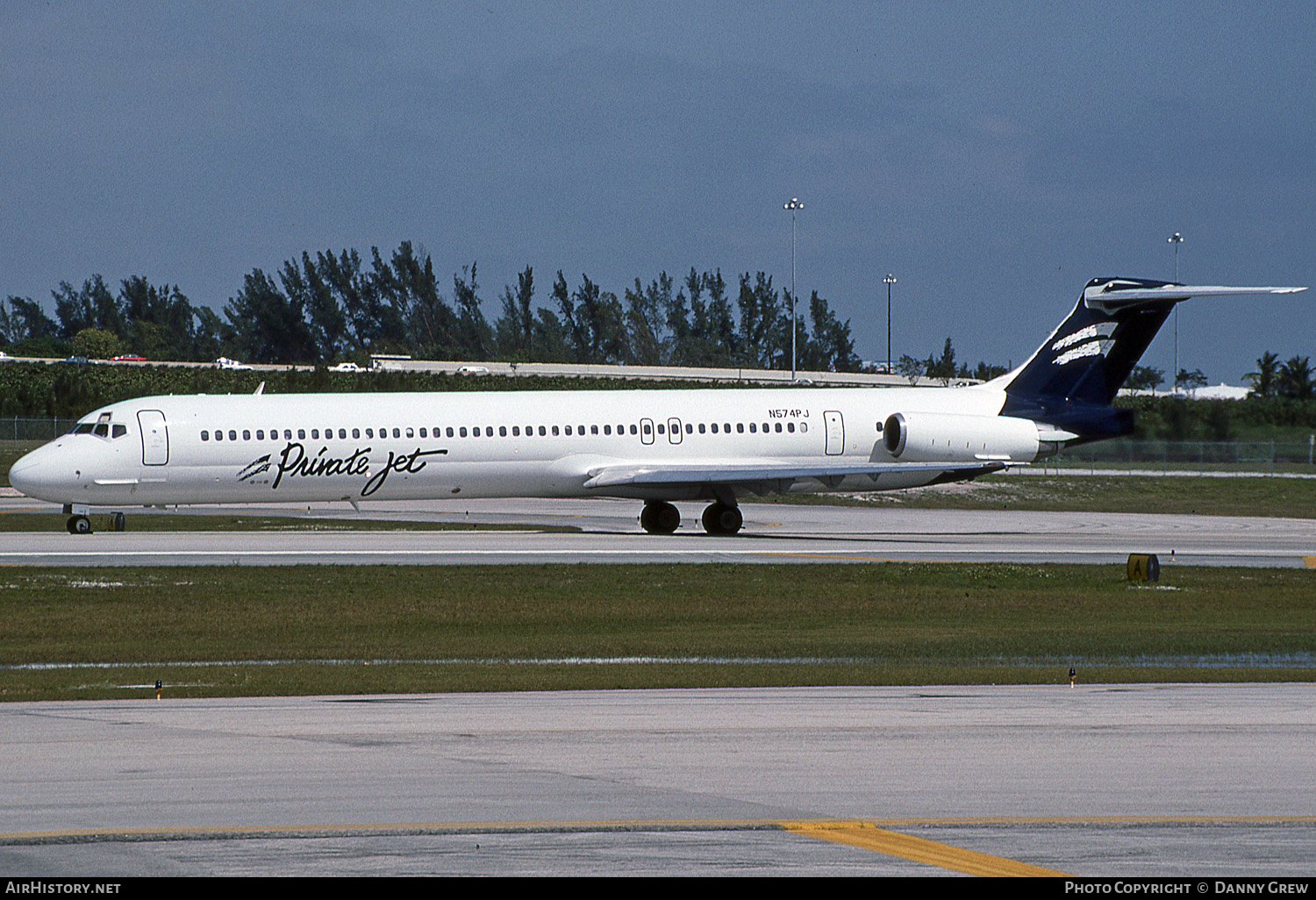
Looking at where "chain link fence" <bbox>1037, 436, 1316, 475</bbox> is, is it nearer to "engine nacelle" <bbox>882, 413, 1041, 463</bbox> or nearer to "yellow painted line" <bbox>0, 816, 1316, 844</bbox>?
"engine nacelle" <bbox>882, 413, 1041, 463</bbox>

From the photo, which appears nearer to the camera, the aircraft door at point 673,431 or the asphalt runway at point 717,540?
the asphalt runway at point 717,540

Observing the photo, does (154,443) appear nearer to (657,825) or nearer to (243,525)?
(243,525)

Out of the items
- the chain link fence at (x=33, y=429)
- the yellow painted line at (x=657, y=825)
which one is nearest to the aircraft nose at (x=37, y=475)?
the yellow painted line at (x=657, y=825)

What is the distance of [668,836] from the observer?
877 cm

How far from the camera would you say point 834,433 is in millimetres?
37906

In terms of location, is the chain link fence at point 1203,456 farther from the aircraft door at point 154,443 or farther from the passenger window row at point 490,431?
Answer: the aircraft door at point 154,443

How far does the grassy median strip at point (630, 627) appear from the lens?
1596cm

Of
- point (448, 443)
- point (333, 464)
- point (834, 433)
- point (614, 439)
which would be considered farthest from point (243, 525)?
point (834, 433)

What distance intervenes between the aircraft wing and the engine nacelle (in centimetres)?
33

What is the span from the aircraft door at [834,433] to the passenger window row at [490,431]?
0.58 metres

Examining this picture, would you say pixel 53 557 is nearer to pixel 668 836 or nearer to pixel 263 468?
pixel 263 468

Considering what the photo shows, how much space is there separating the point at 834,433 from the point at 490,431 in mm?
8635

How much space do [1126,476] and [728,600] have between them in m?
43.4

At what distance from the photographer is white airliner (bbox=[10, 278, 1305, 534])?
33781mm
